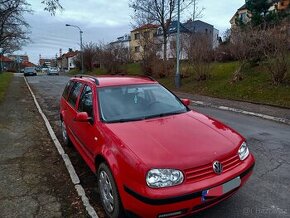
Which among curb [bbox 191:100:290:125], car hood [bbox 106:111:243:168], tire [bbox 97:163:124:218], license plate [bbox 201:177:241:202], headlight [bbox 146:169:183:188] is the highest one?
car hood [bbox 106:111:243:168]

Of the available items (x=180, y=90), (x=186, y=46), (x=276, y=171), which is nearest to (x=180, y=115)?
(x=276, y=171)

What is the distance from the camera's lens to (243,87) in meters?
15.9

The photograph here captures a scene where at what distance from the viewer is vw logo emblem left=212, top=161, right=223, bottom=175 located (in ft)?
11.4

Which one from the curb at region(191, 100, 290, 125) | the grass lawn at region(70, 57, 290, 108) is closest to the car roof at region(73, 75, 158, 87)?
the curb at region(191, 100, 290, 125)

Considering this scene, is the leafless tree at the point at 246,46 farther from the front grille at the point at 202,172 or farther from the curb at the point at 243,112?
the front grille at the point at 202,172

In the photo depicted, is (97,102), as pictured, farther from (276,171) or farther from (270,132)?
(270,132)

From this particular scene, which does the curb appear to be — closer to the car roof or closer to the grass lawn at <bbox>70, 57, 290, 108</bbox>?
the grass lawn at <bbox>70, 57, 290, 108</bbox>

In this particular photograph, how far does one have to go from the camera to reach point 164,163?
3336mm

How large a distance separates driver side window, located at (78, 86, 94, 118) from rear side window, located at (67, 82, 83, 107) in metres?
0.39

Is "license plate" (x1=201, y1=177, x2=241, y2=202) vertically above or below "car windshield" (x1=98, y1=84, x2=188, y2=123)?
below

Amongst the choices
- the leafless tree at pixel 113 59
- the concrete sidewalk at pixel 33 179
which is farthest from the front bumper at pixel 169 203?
the leafless tree at pixel 113 59

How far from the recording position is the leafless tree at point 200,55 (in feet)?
61.6

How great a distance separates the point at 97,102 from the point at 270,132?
5.03 m

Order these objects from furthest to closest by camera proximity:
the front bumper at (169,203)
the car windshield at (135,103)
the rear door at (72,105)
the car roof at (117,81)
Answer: the rear door at (72,105) → the car roof at (117,81) → the car windshield at (135,103) → the front bumper at (169,203)
